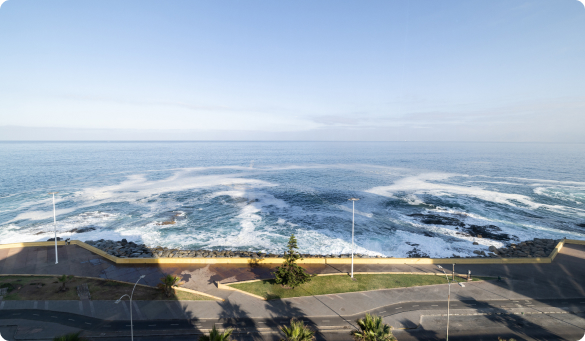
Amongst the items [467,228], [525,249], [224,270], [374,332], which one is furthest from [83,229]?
[525,249]

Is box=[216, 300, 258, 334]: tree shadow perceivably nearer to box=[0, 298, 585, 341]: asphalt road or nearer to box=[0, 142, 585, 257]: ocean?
box=[0, 298, 585, 341]: asphalt road

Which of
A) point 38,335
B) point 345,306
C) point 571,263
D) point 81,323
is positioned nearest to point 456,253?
point 571,263

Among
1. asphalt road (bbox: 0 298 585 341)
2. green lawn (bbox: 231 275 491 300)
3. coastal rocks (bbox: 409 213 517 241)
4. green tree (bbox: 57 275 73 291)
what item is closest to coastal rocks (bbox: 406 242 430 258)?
coastal rocks (bbox: 409 213 517 241)

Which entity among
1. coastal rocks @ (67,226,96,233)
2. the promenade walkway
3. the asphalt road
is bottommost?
coastal rocks @ (67,226,96,233)

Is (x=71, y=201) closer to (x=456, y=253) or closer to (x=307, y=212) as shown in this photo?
(x=307, y=212)

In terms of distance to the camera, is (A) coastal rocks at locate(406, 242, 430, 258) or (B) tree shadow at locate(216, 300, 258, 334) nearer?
(B) tree shadow at locate(216, 300, 258, 334)

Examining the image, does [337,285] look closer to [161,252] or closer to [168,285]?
[168,285]

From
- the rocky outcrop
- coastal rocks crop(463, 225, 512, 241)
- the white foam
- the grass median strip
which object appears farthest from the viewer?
the white foam

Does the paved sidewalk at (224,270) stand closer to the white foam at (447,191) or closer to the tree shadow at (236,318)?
the tree shadow at (236,318)
